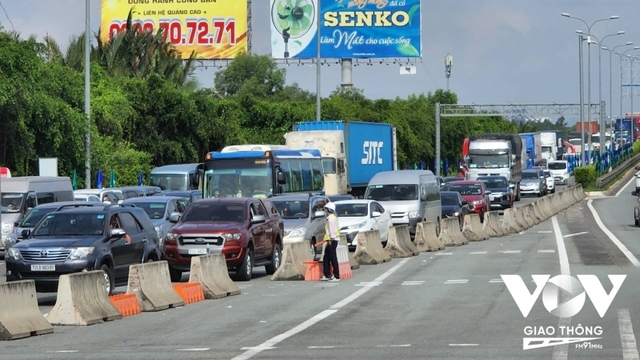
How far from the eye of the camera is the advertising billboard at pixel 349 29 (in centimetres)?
8562

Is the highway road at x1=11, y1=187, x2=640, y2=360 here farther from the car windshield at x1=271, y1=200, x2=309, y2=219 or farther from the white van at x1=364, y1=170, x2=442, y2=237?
the white van at x1=364, y1=170, x2=442, y2=237

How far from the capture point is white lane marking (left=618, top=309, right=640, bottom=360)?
41.0ft

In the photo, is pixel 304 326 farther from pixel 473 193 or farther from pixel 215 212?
pixel 473 193

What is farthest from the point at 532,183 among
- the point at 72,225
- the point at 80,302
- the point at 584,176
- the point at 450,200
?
the point at 80,302

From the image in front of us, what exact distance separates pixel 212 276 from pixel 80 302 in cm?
435

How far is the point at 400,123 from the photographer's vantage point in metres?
95.5

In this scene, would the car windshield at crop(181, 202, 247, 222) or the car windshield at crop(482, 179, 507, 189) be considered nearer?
the car windshield at crop(181, 202, 247, 222)

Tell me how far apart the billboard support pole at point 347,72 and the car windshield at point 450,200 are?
45.8 meters

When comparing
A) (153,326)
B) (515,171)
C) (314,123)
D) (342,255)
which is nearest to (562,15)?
(515,171)

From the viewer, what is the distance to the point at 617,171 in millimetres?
94250

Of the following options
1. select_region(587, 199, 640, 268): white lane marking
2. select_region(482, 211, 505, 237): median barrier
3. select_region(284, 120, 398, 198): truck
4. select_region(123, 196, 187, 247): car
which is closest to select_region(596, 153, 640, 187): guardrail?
select_region(587, 199, 640, 268): white lane marking

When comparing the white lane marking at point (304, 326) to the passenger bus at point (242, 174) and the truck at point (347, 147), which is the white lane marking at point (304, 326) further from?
the truck at point (347, 147)

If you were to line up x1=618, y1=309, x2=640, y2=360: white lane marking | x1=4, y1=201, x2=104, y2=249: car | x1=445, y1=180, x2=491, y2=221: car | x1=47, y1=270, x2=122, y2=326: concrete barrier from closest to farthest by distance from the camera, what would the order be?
x1=618, y1=309, x2=640, y2=360: white lane marking → x1=47, y1=270, x2=122, y2=326: concrete barrier → x1=4, y1=201, x2=104, y2=249: car → x1=445, y1=180, x2=491, y2=221: car

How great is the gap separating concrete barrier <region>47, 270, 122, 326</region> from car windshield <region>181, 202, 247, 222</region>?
820cm
